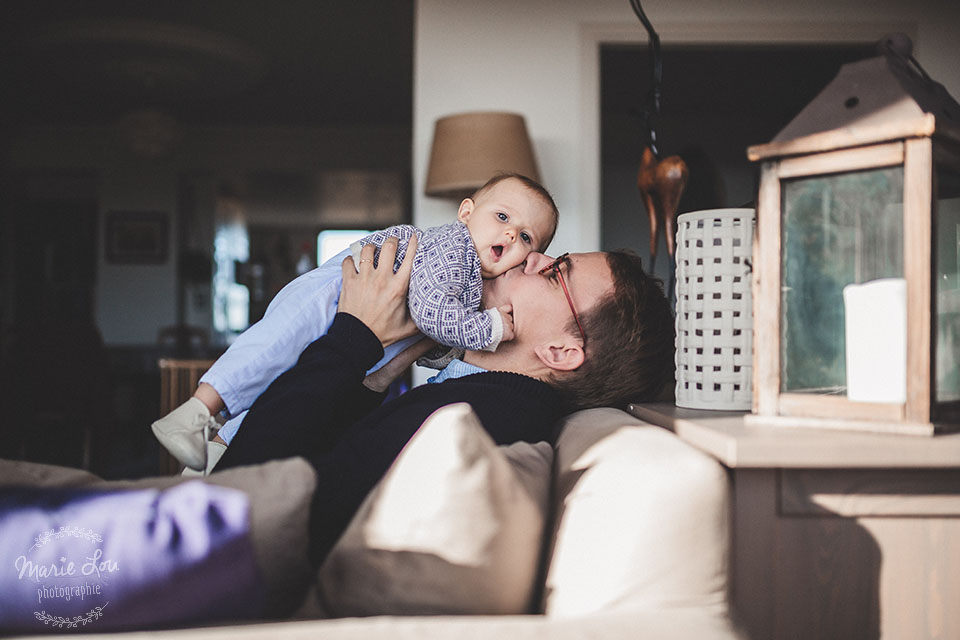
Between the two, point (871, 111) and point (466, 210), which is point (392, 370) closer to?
point (466, 210)

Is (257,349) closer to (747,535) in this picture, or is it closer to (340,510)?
(340,510)

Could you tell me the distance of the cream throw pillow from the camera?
724mm

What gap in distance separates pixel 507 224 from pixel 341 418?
0.62 meters

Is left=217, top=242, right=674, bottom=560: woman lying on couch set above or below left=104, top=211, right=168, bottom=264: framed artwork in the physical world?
below

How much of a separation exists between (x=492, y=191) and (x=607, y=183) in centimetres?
581

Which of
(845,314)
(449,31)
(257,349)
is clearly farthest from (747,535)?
(449,31)

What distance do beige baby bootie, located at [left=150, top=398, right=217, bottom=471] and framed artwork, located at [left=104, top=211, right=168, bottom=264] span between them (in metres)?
6.54

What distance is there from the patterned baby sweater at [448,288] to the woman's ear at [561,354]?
0.30ft

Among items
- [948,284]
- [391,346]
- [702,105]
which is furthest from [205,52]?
[948,284]

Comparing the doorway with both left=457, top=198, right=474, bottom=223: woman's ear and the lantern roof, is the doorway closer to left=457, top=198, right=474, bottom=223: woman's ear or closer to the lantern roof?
left=457, top=198, right=474, bottom=223: woman's ear

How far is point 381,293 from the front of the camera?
1.47 metres

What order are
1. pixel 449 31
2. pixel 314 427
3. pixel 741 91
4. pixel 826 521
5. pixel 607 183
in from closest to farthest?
pixel 826 521, pixel 314 427, pixel 449 31, pixel 741 91, pixel 607 183

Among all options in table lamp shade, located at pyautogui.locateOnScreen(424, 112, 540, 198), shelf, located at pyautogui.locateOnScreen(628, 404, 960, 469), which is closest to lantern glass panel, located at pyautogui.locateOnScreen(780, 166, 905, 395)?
shelf, located at pyautogui.locateOnScreen(628, 404, 960, 469)

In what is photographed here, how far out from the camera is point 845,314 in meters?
0.90
